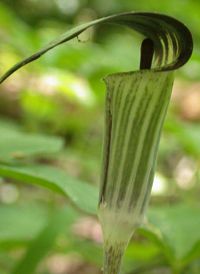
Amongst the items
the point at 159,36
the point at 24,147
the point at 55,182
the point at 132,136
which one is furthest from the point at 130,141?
the point at 24,147

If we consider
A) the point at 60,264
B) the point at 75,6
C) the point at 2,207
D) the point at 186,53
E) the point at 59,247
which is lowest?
the point at 60,264

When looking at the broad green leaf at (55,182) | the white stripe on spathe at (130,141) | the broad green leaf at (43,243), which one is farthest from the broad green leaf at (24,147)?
the white stripe on spathe at (130,141)

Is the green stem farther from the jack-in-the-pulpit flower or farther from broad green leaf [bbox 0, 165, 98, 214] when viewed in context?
broad green leaf [bbox 0, 165, 98, 214]

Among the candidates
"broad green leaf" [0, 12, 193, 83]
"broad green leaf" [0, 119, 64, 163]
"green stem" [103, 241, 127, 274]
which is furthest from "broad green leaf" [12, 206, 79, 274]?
"broad green leaf" [0, 12, 193, 83]

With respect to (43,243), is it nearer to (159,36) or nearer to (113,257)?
(113,257)

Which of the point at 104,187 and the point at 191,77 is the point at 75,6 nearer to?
the point at 191,77

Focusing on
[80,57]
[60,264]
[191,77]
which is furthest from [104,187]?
[191,77]
